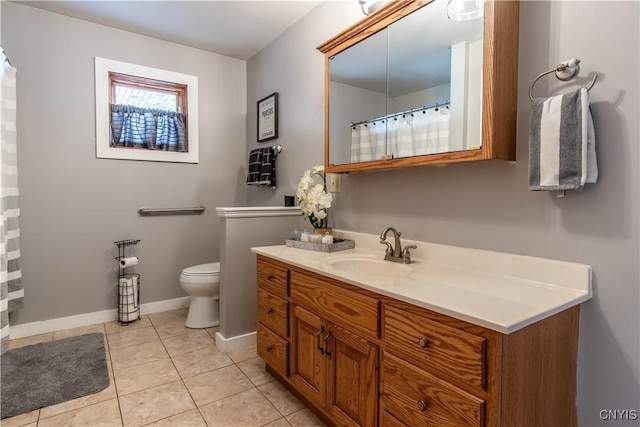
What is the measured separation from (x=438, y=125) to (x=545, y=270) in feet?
2.39

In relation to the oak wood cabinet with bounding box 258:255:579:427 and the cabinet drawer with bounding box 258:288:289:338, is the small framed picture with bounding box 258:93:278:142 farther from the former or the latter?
the oak wood cabinet with bounding box 258:255:579:427

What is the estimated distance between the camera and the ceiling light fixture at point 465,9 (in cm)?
132

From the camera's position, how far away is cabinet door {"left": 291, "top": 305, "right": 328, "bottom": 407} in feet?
4.94

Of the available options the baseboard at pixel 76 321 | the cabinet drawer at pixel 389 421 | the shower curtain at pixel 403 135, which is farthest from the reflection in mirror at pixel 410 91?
the baseboard at pixel 76 321

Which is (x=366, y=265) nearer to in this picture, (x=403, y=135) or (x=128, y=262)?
(x=403, y=135)

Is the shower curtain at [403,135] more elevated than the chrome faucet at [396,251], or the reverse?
the shower curtain at [403,135]

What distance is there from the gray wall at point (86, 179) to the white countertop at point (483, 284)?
183 cm

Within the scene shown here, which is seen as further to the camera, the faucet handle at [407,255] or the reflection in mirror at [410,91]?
the faucet handle at [407,255]

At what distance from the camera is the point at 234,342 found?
2.32 meters

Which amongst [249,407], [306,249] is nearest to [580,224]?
[306,249]

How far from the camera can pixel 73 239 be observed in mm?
2674

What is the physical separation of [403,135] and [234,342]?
1.74m

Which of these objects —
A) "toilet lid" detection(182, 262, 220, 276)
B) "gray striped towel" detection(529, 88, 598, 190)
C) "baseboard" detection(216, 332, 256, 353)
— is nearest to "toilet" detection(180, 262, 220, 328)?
"toilet lid" detection(182, 262, 220, 276)

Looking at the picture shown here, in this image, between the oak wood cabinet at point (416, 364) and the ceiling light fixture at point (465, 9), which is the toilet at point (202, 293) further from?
the ceiling light fixture at point (465, 9)
